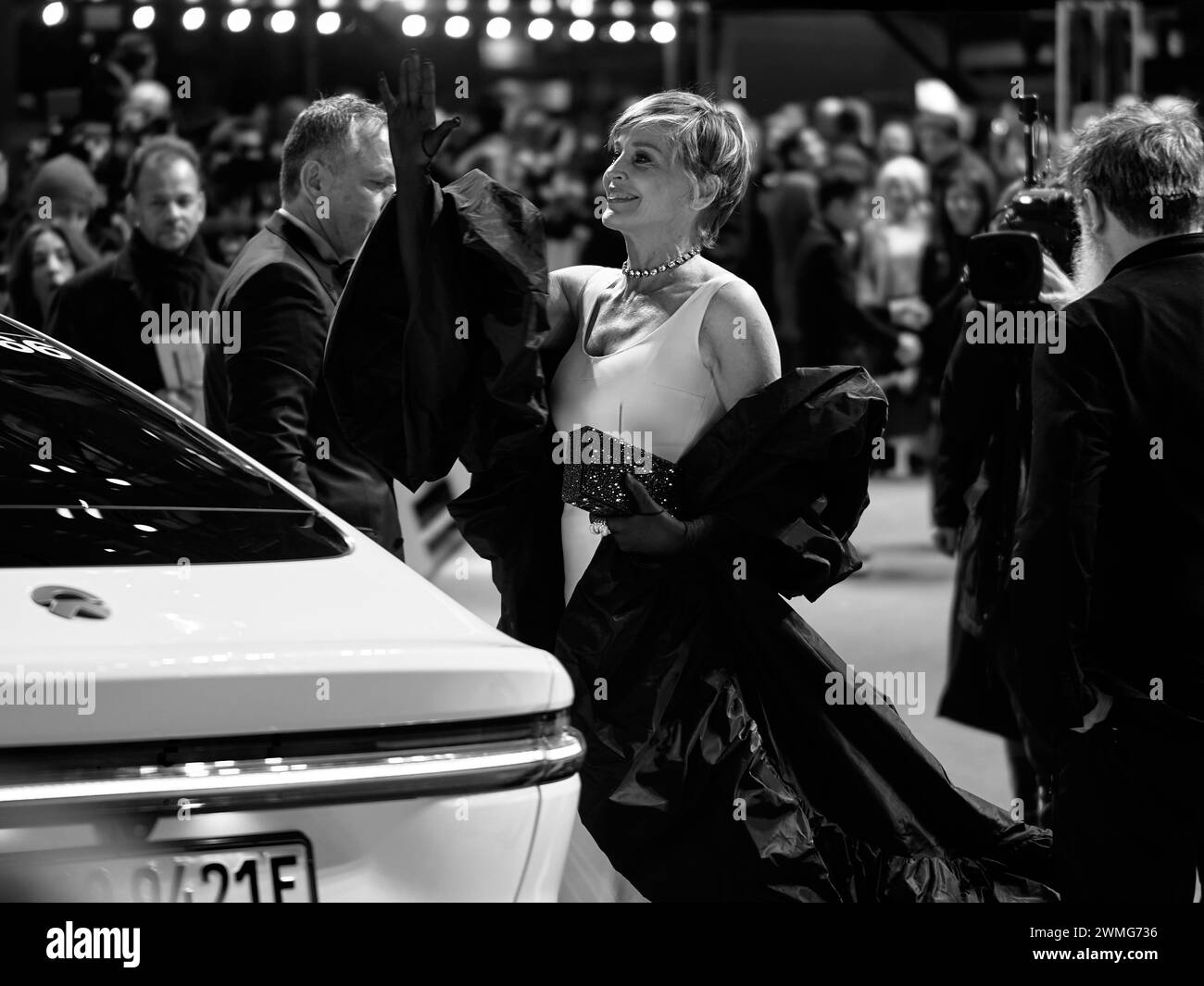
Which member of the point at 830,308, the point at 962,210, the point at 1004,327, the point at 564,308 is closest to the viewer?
the point at 564,308

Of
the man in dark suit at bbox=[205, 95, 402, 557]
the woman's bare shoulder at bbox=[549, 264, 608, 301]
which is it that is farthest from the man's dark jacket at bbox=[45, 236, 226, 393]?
the woman's bare shoulder at bbox=[549, 264, 608, 301]

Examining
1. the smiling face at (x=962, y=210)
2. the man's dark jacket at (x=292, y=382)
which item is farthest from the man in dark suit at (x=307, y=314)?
the smiling face at (x=962, y=210)

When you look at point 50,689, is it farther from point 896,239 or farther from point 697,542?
point 896,239

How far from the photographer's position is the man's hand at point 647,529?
11.2 feet

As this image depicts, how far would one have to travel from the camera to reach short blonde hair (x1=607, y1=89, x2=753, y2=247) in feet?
11.8

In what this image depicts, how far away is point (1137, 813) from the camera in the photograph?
10.5ft

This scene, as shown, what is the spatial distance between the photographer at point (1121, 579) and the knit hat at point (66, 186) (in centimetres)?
494

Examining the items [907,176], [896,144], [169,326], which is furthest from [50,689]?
[896,144]

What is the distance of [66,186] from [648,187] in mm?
4268

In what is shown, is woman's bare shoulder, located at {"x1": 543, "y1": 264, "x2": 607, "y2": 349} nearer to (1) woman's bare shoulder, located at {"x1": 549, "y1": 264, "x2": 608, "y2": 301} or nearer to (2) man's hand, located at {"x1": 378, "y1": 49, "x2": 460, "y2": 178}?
(1) woman's bare shoulder, located at {"x1": 549, "y1": 264, "x2": 608, "y2": 301}
